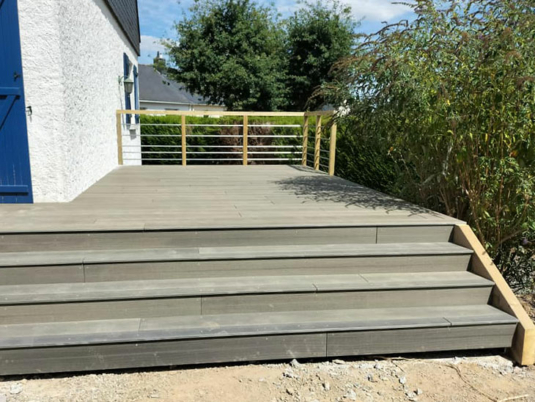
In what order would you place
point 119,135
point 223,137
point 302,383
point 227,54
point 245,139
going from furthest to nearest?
point 227,54
point 223,137
point 245,139
point 119,135
point 302,383

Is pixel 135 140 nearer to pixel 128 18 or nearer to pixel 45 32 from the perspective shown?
pixel 128 18

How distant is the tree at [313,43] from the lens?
727 inches

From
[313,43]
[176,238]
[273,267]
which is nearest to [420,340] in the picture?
[273,267]

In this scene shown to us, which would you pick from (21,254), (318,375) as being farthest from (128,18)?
(318,375)

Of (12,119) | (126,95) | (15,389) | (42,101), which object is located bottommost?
(15,389)

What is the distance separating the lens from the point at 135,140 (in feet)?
31.4

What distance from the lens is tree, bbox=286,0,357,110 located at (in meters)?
18.5

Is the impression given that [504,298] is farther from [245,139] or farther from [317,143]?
[245,139]

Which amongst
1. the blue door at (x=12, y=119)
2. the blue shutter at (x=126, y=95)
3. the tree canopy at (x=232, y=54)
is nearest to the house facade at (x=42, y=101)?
the blue door at (x=12, y=119)

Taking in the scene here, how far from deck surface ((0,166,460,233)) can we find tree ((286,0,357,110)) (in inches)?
550

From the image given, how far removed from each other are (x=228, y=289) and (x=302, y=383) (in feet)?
2.17

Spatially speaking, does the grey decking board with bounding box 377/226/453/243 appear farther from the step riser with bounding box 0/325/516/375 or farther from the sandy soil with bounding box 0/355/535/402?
the sandy soil with bounding box 0/355/535/402

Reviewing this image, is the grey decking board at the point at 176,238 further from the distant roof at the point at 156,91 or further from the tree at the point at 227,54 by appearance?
the distant roof at the point at 156,91

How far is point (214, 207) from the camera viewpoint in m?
3.64
